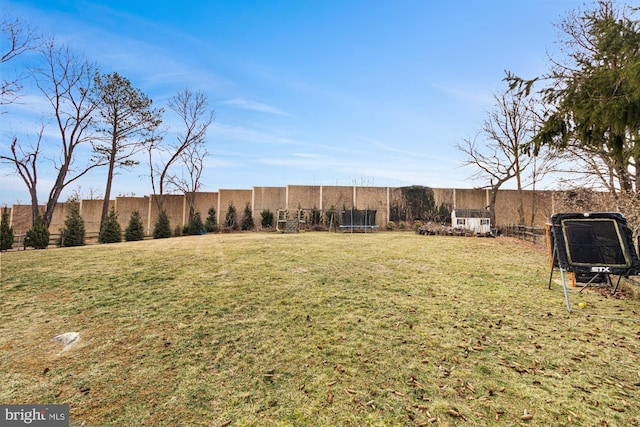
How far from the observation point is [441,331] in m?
2.79

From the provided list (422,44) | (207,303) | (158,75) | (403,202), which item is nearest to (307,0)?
(422,44)

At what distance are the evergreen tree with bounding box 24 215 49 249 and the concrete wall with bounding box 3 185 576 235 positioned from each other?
576 centimetres

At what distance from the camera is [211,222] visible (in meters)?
14.8

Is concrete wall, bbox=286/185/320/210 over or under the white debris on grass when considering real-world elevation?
over

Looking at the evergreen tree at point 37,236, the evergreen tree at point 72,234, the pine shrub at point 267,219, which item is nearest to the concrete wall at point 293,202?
the pine shrub at point 267,219

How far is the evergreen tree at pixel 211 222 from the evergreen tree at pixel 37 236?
20.4 feet

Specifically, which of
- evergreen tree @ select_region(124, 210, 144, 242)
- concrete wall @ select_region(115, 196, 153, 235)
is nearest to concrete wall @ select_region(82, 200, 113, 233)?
concrete wall @ select_region(115, 196, 153, 235)

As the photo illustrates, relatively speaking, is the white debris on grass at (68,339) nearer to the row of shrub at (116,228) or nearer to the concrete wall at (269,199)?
the row of shrub at (116,228)

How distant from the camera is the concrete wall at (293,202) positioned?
14.2 metres

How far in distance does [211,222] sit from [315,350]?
1382cm

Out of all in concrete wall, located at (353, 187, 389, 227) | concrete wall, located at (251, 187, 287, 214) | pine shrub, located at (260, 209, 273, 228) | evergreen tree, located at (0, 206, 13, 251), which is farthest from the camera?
concrete wall, located at (251, 187, 287, 214)

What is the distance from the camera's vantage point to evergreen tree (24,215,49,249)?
29.8ft

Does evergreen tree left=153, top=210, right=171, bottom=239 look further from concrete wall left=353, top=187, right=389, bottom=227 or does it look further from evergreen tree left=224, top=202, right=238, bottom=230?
concrete wall left=353, top=187, right=389, bottom=227

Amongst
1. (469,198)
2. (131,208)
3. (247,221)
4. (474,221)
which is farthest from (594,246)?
(131,208)
